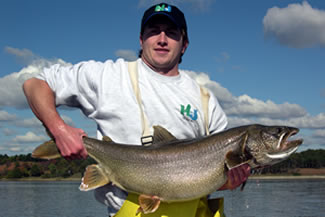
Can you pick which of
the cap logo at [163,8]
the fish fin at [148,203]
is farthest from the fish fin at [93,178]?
the cap logo at [163,8]

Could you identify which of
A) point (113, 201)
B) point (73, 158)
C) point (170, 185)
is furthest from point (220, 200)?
point (73, 158)

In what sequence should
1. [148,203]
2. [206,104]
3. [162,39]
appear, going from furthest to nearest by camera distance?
1. [206,104]
2. [162,39]
3. [148,203]

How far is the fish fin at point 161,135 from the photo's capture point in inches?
156

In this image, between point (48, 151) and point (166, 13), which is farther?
point (166, 13)

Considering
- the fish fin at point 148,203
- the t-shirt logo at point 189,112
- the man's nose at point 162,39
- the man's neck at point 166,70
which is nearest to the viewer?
the fish fin at point 148,203

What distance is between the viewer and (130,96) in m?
4.26

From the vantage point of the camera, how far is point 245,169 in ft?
13.4

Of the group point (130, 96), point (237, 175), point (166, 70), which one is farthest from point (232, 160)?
point (166, 70)

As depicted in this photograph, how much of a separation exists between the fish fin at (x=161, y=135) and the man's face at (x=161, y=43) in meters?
0.95

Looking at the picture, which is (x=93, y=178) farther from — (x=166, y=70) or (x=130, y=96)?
(x=166, y=70)

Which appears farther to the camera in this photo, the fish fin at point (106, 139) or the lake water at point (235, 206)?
the lake water at point (235, 206)

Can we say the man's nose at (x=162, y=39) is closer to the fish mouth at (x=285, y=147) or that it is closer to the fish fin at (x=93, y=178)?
the fish fin at (x=93, y=178)

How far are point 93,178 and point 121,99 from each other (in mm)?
912

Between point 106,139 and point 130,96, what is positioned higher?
point 130,96
